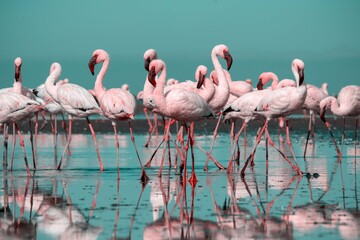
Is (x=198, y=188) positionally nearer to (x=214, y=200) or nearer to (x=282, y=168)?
(x=214, y=200)

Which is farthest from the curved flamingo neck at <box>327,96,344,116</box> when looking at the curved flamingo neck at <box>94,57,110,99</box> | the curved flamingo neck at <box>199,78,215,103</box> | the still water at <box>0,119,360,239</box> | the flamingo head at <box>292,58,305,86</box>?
the curved flamingo neck at <box>94,57,110,99</box>

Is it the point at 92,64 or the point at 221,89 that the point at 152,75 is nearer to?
the point at 221,89

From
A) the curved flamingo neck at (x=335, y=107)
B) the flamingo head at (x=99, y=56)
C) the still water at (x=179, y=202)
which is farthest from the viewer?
the curved flamingo neck at (x=335, y=107)

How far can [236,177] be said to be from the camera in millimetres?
10766

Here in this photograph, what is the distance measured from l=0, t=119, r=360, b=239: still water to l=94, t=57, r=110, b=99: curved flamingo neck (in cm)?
118

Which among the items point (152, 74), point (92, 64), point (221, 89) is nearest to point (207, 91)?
point (221, 89)

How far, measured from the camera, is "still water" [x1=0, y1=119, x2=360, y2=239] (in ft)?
22.0

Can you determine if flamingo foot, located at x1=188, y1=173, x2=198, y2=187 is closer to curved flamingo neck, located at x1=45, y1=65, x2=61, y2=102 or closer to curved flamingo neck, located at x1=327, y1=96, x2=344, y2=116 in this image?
Answer: curved flamingo neck, located at x1=45, y1=65, x2=61, y2=102

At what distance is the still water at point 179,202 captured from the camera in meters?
6.69

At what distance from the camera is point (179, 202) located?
8.36 metres

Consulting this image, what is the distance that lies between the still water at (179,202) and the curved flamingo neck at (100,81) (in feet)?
3.88

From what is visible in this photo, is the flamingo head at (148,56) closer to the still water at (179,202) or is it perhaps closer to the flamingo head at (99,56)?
the flamingo head at (99,56)

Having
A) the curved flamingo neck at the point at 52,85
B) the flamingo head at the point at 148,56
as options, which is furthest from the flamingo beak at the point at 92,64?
the flamingo head at the point at 148,56

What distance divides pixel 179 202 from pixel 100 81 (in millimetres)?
4619
